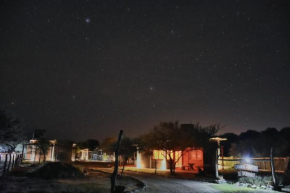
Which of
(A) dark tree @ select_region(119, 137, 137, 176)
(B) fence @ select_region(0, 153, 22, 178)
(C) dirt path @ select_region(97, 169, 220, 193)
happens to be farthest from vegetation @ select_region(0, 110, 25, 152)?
(C) dirt path @ select_region(97, 169, 220, 193)

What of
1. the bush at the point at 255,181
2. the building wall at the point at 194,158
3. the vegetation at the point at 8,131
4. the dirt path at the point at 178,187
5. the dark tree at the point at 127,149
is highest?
the vegetation at the point at 8,131

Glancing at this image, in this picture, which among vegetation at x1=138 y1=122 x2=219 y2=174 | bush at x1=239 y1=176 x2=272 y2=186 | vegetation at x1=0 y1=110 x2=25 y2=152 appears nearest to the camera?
bush at x1=239 y1=176 x2=272 y2=186

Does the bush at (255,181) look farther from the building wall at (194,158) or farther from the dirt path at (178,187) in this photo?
the building wall at (194,158)

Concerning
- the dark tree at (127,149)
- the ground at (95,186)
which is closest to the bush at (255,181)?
the ground at (95,186)

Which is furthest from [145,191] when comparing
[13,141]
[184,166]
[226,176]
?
[13,141]

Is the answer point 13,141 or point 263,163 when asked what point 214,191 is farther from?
point 13,141

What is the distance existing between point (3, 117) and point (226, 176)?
2588 cm

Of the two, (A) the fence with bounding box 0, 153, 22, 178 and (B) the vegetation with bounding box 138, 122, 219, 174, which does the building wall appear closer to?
(B) the vegetation with bounding box 138, 122, 219, 174

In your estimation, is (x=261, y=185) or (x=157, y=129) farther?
(x=157, y=129)

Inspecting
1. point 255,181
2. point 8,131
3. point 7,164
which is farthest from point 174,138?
point 8,131

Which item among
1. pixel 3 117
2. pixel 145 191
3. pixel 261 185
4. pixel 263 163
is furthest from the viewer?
pixel 3 117

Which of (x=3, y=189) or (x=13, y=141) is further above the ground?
(x=13, y=141)

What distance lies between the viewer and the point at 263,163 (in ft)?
89.9

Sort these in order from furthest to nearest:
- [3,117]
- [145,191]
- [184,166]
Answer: [184,166]
[3,117]
[145,191]
